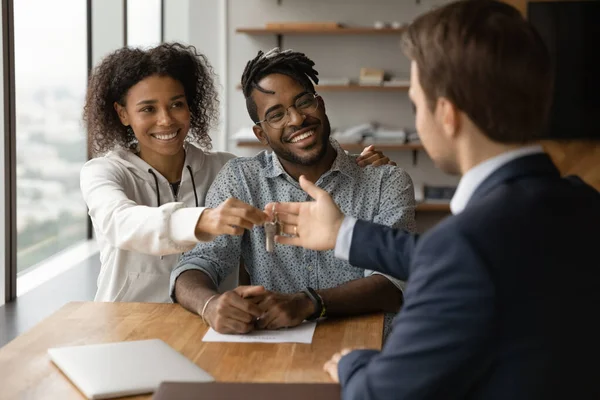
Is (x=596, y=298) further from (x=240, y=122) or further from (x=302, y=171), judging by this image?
(x=240, y=122)

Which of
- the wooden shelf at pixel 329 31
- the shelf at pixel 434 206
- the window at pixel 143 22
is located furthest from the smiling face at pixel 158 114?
the shelf at pixel 434 206

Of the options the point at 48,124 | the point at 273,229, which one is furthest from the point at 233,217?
the point at 48,124

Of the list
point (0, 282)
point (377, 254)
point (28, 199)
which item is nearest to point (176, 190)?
point (377, 254)

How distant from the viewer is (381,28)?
6227 mm

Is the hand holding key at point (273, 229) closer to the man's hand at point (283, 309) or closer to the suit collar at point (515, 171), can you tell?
the man's hand at point (283, 309)

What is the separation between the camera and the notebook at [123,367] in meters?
1.46

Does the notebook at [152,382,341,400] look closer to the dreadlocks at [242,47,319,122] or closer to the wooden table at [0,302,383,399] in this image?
the wooden table at [0,302,383,399]

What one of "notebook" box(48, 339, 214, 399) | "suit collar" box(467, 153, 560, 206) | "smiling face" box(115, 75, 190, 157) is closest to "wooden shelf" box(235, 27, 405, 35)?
"smiling face" box(115, 75, 190, 157)

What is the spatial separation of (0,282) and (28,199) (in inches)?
23.6

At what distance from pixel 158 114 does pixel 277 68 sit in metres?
0.40

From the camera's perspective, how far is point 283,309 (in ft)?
6.03

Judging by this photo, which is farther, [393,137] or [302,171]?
[393,137]

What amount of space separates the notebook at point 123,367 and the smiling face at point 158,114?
907 mm

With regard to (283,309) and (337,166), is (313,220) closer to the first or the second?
(283,309)
